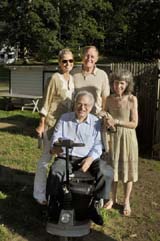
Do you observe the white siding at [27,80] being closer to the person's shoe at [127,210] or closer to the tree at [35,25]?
the person's shoe at [127,210]

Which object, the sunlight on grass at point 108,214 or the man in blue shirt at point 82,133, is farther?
the sunlight on grass at point 108,214

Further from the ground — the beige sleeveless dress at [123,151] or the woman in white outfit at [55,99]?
Answer: the woman in white outfit at [55,99]

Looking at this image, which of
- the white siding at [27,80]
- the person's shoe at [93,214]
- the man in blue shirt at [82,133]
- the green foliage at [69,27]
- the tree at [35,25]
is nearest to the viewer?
the person's shoe at [93,214]

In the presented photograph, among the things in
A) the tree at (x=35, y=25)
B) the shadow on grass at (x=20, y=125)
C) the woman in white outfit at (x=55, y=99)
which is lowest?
the shadow on grass at (x=20, y=125)

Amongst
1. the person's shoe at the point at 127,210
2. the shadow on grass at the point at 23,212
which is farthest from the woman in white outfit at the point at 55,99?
the person's shoe at the point at 127,210

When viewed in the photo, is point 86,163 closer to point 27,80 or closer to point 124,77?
point 124,77

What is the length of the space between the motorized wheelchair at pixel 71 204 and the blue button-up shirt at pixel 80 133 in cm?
29

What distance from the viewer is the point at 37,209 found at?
5.31 meters

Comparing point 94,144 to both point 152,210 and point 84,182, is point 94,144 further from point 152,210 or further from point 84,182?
point 152,210

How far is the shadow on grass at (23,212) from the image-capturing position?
4.64 m

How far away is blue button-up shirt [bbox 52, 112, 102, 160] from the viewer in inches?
181

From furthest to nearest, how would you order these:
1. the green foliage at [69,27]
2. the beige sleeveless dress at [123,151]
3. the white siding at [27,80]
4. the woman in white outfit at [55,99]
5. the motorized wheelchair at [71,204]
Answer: the green foliage at [69,27]
the white siding at [27,80]
the beige sleeveless dress at [123,151]
the woman in white outfit at [55,99]
the motorized wheelchair at [71,204]

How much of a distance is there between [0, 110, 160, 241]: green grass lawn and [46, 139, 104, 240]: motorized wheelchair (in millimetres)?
351

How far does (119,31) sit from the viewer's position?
45.1m
